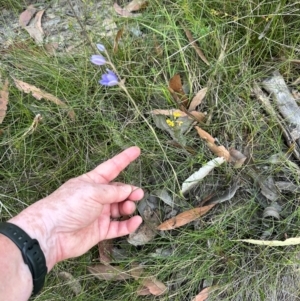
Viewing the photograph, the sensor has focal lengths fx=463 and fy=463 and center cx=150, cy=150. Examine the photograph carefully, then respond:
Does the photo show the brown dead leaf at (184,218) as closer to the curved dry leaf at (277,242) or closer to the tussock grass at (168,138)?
the tussock grass at (168,138)

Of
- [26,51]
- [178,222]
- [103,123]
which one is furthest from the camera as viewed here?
[26,51]

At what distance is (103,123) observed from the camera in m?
1.85

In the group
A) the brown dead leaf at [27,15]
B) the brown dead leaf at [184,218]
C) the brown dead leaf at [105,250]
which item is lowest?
the brown dead leaf at [105,250]

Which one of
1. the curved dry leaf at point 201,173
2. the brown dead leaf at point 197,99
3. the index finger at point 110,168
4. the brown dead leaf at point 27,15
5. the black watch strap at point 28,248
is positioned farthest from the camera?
the brown dead leaf at point 27,15

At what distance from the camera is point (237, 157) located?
5.79 feet

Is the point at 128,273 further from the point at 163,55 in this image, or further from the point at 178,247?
the point at 163,55

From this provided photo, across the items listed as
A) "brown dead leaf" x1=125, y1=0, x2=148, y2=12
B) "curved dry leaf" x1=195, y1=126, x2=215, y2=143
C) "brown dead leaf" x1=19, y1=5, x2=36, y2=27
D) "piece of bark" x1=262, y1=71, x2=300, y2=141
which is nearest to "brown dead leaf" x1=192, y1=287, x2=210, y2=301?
"curved dry leaf" x1=195, y1=126, x2=215, y2=143

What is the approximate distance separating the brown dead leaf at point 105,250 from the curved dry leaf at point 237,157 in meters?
0.57

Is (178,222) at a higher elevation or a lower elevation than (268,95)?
lower

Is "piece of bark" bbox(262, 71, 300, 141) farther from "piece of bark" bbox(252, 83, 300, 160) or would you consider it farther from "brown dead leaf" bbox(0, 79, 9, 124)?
"brown dead leaf" bbox(0, 79, 9, 124)

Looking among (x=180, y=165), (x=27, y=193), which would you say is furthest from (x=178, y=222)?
(x=27, y=193)

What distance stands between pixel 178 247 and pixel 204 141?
16.4 inches

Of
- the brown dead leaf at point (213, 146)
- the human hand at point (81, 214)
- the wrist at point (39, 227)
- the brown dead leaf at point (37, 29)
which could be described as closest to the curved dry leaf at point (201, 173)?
the brown dead leaf at point (213, 146)

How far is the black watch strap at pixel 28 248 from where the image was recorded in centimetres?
144
